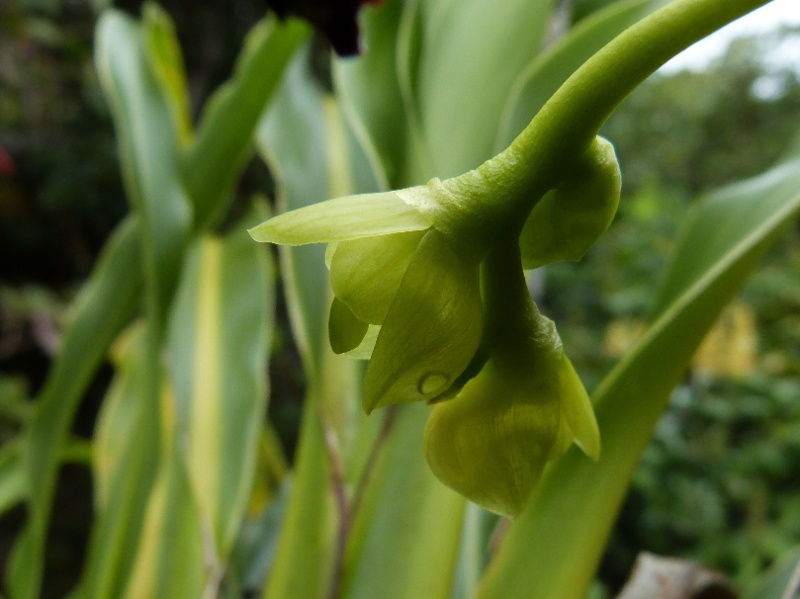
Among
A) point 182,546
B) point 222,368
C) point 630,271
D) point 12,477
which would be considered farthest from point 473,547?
point 630,271

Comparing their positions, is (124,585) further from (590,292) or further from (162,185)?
(590,292)

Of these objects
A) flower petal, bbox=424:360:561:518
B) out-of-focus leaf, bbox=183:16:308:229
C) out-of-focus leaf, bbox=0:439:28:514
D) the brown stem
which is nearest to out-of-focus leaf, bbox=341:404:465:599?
the brown stem

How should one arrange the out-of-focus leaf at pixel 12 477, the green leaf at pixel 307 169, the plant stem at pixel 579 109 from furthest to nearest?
the out-of-focus leaf at pixel 12 477
the green leaf at pixel 307 169
the plant stem at pixel 579 109

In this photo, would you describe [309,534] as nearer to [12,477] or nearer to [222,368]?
[222,368]

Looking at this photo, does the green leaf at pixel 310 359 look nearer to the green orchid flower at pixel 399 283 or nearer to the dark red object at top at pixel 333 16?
the dark red object at top at pixel 333 16

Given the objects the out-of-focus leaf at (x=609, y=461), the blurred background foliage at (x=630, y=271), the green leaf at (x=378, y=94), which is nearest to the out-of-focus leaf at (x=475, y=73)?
the green leaf at (x=378, y=94)

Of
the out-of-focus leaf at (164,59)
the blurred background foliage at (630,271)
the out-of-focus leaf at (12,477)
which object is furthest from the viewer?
the blurred background foliage at (630,271)
